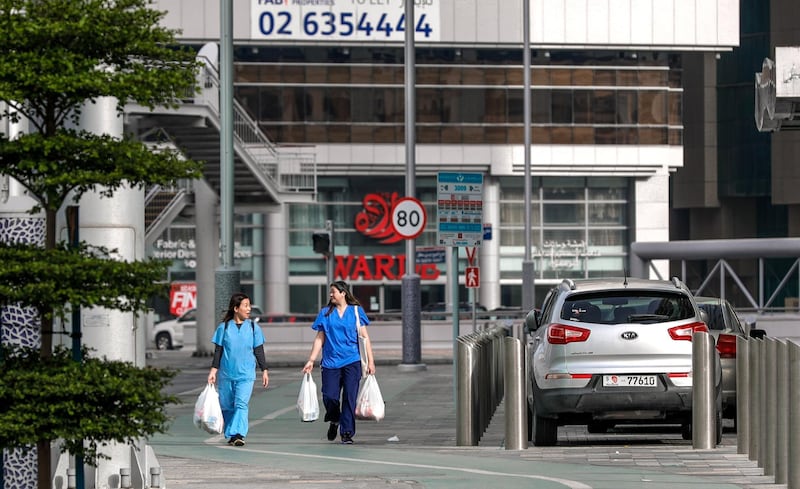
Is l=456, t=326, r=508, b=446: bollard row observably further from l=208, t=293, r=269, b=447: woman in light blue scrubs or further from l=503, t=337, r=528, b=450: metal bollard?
l=208, t=293, r=269, b=447: woman in light blue scrubs

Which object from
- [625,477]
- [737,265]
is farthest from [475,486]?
[737,265]

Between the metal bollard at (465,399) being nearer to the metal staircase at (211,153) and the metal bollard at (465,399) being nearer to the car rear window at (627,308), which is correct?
the car rear window at (627,308)

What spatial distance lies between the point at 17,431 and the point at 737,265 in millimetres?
73262

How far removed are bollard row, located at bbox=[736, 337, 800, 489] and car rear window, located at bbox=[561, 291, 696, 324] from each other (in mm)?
1778

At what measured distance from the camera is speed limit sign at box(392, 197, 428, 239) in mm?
29109

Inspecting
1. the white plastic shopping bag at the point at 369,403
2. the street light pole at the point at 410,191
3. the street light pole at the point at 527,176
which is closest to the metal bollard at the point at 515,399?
the white plastic shopping bag at the point at 369,403

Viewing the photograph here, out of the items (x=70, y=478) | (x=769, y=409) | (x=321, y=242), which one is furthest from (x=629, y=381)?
(x=321, y=242)

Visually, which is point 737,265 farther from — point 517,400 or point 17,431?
point 17,431

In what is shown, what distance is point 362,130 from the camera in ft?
198

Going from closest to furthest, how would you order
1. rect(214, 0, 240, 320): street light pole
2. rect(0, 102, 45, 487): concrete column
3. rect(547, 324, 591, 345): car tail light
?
rect(0, 102, 45, 487): concrete column, rect(547, 324, 591, 345): car tail light, rect(214, 0, 240, 320): street light pole

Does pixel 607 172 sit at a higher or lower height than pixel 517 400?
higher

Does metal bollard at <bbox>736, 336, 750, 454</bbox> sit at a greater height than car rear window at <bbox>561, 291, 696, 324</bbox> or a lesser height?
lesser

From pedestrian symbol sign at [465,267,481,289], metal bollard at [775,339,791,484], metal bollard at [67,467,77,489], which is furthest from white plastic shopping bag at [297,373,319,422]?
pedestrian symbol sign at [465,267,481,289]

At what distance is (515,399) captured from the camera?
50.5 feet
